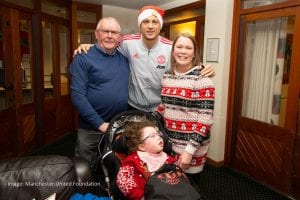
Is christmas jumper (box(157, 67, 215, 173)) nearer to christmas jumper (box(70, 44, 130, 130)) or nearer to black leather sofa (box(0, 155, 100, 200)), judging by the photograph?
christmas jumper (box(70, 44, 130, 130))

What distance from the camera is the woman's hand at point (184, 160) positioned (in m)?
1.67

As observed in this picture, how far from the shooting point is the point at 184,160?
167 centimetres

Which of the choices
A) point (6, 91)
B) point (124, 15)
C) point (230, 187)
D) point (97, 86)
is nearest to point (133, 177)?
point (97, 86)

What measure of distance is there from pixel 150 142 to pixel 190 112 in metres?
0.32

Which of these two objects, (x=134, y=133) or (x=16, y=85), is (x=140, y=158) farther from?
(x=16, y=85)

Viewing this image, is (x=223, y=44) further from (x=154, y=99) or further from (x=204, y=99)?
(x=204, y=99)

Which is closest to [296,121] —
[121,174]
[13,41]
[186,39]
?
[186,39]

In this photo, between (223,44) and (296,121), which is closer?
(296,121)

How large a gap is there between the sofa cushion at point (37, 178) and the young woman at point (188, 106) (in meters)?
0.70

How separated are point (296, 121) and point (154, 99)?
1648 mm

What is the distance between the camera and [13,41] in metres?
3.55

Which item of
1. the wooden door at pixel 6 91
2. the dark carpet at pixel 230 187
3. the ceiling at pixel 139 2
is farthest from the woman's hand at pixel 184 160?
the ceiling at pixel 139 2

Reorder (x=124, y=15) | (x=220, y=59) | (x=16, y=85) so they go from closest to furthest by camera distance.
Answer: (x=220, y=59) < (x=16, y=85) < (x=124, y=15)

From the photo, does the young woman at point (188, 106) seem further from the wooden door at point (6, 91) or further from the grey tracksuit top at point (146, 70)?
the wooden door at point (6, 91)
